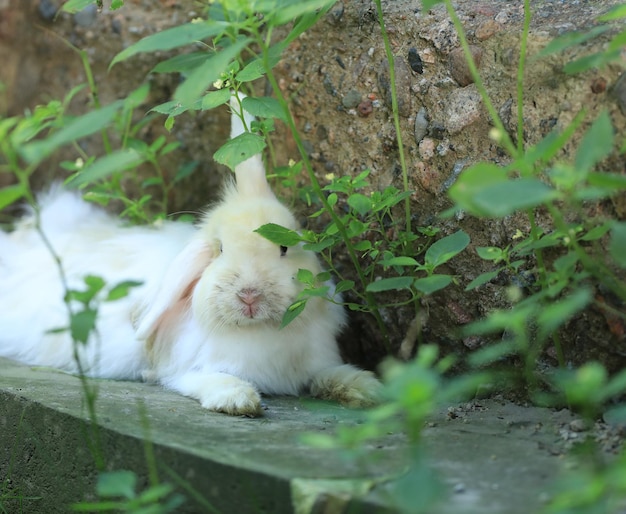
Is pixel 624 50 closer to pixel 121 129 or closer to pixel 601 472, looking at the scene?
pixel 601 472

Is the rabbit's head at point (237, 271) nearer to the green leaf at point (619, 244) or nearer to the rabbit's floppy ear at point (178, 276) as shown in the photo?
the rabbit's floppy ear at point (178, 276)

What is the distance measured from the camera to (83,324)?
86.8 inches

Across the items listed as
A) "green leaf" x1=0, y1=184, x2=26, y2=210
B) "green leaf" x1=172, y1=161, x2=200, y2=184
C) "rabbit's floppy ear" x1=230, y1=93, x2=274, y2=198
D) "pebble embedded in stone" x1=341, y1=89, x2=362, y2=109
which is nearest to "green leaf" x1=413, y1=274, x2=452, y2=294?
"rabbit's floppy ear" x1=230, y1=93, x2=274, y2=198

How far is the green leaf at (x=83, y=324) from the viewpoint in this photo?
7.18ft

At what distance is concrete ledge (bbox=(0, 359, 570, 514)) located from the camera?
2137 millimetres

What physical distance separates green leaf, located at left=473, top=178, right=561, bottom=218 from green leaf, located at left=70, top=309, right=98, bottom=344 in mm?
1015

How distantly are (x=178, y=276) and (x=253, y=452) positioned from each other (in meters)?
1.32

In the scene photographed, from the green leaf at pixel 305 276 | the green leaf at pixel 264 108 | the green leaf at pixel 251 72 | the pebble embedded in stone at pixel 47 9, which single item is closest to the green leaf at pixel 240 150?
the green leaf at pixel 264 108

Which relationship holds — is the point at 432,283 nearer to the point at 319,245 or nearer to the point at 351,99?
the point at 319,245

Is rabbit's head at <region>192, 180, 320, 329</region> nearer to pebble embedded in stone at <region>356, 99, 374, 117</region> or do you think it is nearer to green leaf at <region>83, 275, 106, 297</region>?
pebble embedded in stone at <region>356, 99, 374, 117</region>

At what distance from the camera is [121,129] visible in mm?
4480

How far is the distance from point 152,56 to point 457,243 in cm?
260

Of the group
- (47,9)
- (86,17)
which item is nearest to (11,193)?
(86,17)

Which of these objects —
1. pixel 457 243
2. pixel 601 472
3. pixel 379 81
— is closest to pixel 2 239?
pixel 379 81
